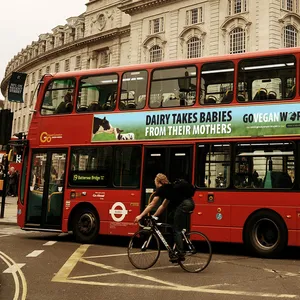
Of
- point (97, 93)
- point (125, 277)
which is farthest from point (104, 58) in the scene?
point (125, 277)

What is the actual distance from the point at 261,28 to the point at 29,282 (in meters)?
Result: 36.8

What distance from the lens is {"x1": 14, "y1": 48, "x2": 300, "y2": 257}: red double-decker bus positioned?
33.7 feet

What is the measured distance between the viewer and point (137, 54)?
49.8 meters

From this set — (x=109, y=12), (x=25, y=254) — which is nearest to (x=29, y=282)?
(x=25, y=254)

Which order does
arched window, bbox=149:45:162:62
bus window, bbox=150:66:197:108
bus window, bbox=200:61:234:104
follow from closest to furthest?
bus window, bbox=200:61:234:104
bus window, bbox=150:66:197:108
arched window, bbox=149:45:162:62

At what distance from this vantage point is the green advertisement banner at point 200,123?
406 inches

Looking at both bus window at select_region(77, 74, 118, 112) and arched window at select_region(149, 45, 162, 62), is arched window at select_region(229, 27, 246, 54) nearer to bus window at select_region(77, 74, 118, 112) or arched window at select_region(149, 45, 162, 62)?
arched window at select_region(149, 45, 162, 62)

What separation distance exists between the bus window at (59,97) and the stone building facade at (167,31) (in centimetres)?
2973

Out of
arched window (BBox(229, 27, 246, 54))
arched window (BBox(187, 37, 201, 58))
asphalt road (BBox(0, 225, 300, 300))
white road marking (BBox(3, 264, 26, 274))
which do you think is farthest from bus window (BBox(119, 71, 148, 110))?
arched window (BBox(187, 37, 201, 58))

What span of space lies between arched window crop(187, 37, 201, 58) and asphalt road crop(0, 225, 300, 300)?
35589 millimetres

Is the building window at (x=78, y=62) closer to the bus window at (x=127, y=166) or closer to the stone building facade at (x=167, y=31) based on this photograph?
the stone building facade at (x=167, y=31)

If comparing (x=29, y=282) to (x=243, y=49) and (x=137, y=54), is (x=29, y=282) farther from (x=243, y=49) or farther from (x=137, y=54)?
(x=137, y=54)

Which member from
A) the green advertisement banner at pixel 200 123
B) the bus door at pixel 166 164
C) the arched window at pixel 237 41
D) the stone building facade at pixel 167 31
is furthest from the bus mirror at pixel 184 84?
the arched window at pixel 237 41

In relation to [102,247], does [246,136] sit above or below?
above
